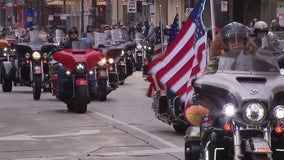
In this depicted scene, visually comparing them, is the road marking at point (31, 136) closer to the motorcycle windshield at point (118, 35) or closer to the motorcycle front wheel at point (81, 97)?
the motorcycle front wheel at point (81, 97)

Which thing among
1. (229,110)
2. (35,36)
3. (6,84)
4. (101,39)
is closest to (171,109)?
(229,110)

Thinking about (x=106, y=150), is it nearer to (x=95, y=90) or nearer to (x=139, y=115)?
(x=139, y=115)

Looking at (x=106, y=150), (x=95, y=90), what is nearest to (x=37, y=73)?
(x=95, y=90)

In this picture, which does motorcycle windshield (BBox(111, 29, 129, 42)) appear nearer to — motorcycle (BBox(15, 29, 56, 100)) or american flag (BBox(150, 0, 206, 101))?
motorcycle (BBox(15, 29, 56, 100))

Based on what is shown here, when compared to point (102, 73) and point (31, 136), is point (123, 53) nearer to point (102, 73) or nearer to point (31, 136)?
point (102, 73)

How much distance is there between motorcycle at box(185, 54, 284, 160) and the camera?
5.89m

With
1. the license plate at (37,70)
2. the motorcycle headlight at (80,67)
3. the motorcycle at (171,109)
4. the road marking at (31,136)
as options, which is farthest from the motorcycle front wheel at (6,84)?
the motorcycle at (171,109)

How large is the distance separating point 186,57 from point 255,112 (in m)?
2.81

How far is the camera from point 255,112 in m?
5.89

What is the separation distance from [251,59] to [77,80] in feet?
30.3

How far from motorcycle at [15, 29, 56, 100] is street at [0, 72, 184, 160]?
2.20 ft

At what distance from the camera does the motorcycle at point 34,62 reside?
61.6ft

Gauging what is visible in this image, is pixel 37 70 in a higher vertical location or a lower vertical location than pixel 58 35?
lower

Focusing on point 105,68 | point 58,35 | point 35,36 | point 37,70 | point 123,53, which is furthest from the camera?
point 58,35
